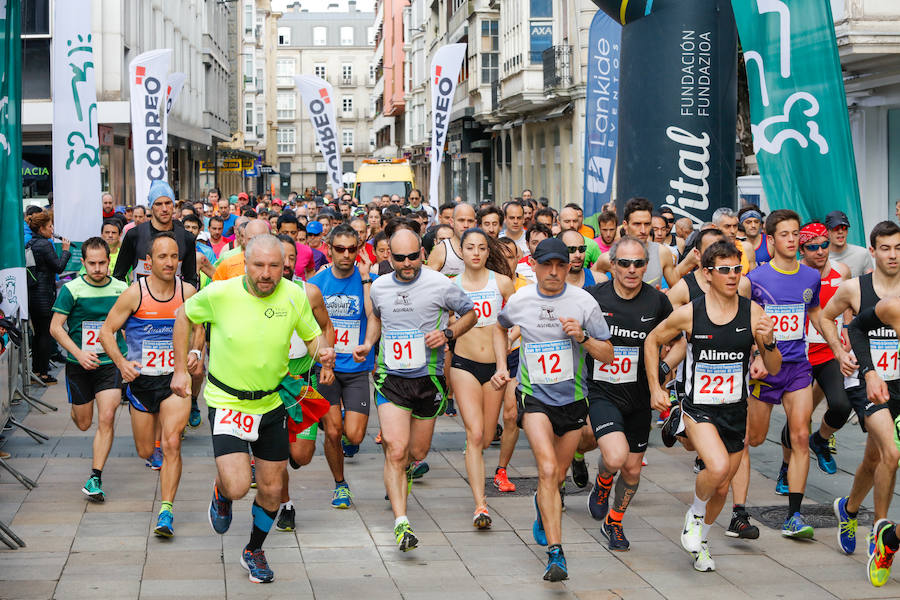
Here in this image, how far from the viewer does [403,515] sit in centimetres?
723

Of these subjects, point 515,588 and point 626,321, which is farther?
point 626,321

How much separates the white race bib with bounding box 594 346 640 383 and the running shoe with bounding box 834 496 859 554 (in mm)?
1360

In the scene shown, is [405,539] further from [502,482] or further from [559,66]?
[559,66]

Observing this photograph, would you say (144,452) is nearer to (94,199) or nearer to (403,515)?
(403,515)

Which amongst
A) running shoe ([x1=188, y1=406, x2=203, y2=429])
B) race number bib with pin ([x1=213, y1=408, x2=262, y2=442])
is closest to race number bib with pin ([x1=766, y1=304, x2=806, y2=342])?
race number bib with pin ([x1=213, y1=408, x2=262, y2=442])

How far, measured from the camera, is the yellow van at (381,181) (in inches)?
1334

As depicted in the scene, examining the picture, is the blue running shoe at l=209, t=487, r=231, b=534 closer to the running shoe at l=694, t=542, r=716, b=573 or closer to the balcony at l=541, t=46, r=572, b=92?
the running shoe at l=694, t=542, r=716, b=573

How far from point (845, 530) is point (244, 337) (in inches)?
139

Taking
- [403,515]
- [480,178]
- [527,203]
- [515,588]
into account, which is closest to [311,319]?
[403,515]

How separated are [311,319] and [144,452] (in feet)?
7.59

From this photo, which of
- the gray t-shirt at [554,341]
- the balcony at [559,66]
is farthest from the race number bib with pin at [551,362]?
the balcony at [559,66]

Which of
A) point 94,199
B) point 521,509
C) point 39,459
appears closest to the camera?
point 521,509

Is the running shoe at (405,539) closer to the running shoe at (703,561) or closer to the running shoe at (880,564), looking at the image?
the running shoe at (703,561)

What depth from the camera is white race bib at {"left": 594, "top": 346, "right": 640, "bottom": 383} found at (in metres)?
7.34
